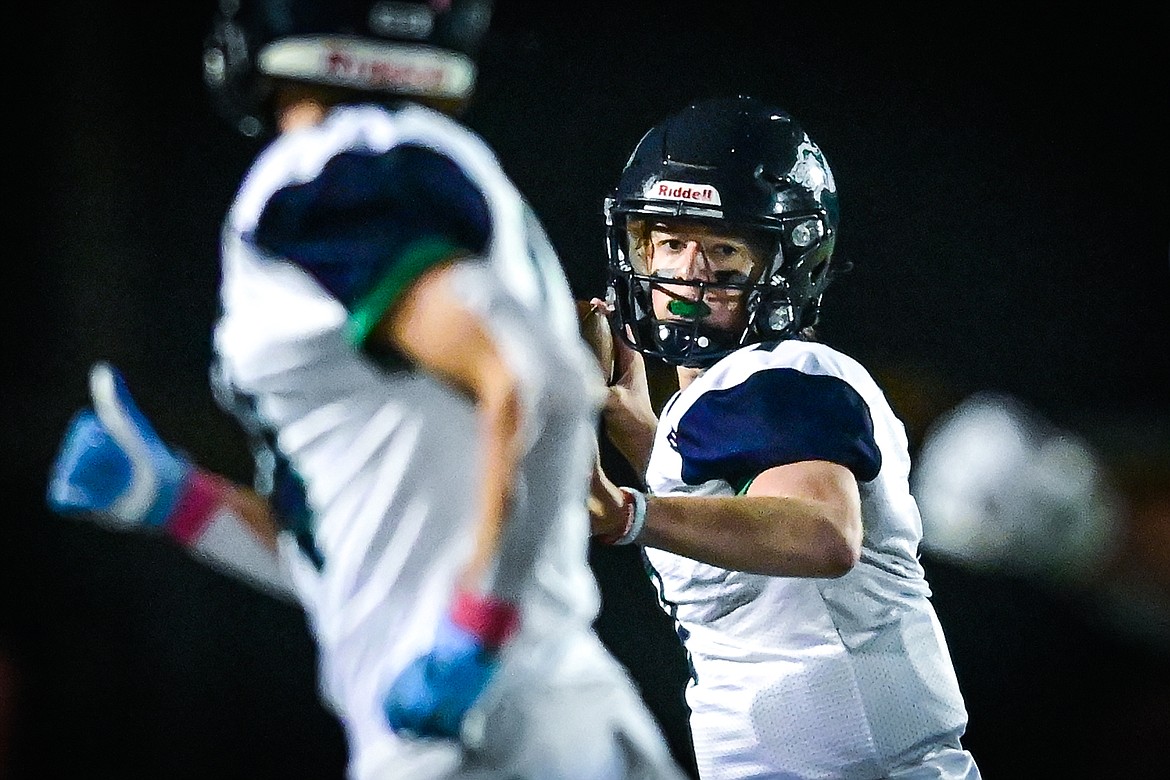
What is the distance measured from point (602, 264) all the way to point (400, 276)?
2.88 m

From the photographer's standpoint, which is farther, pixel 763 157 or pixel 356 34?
pixel 763 157

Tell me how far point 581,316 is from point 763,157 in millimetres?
475

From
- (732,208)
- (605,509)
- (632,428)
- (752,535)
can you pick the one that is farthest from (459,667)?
(632,428)

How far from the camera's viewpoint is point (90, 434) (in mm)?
2344

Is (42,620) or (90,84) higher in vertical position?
(90,84)

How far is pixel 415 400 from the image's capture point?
6.41 ft

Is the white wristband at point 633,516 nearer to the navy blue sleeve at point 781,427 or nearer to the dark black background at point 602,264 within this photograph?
the navy blue sleeve at point 781,427

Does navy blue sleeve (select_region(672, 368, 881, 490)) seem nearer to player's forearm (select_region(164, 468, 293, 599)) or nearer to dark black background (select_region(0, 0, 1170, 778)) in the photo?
player's forearm (select_region(164, 468, 293, 599))

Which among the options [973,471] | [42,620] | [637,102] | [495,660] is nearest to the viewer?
[495,660]

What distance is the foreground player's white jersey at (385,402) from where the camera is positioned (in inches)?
73.5

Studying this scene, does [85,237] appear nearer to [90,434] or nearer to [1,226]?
[1,226]

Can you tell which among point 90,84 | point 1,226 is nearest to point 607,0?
point 90,84

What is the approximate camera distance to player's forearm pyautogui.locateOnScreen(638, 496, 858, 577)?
7.72 ft

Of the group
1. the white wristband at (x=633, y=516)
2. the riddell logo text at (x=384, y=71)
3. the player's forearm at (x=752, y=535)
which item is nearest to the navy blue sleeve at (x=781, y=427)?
the player's forearm at (x=752, y=535)
